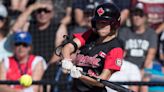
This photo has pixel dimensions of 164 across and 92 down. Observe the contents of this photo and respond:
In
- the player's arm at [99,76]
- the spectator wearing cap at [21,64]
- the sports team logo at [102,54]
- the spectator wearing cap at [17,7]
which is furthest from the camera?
the spectator wearing cap at [17,7]

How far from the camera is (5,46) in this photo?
669 centimetres

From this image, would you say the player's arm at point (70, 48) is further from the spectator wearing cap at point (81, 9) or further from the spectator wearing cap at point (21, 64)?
the spectator wearing cap at point (81, 9)

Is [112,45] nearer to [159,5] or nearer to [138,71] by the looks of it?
[138,71]

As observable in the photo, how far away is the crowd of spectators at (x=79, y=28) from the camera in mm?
6613

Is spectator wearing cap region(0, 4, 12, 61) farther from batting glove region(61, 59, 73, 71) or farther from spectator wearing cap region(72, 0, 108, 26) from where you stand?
batting glove region(61, 59, 73, 71)

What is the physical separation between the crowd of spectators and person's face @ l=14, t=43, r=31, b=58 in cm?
3

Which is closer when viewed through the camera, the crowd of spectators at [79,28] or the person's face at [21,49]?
the person's face at [21,49]

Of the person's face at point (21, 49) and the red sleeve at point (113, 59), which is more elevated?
the person's face at point (21, 49)

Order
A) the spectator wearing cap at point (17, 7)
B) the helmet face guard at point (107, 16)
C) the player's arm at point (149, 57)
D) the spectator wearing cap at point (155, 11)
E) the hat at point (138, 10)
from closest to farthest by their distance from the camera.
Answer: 1. the helmet face guard at point (107, 16)
2. the player's arm at point (149, 57)
3. the hat at point (138, 10)
4. the spectator wearing cap at point (155, 11)
5. the spectator wearing cap at point (17, 7)

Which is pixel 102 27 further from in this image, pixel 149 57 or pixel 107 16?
pixel 149 57

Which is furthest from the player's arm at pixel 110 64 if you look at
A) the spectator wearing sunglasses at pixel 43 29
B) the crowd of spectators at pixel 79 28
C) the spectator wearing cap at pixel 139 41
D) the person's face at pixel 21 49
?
the spectator wearing sunglasses at pixel 43 29

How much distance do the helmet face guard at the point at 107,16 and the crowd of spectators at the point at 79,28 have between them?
203cm

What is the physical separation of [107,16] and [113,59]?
37 centimetres

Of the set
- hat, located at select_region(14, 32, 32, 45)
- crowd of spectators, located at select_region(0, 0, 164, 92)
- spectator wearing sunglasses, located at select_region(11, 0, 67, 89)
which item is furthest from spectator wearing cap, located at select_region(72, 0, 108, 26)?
hat, located at select_region(14, 32, 32, 45)
